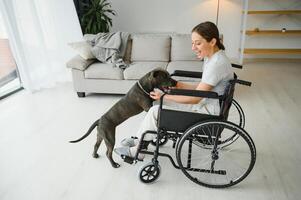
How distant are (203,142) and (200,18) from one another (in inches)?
123

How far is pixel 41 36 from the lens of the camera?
3316 millimetres

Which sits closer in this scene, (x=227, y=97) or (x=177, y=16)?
(x=227, y=97)

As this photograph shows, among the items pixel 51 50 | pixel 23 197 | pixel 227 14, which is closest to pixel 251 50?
pixel 227 14

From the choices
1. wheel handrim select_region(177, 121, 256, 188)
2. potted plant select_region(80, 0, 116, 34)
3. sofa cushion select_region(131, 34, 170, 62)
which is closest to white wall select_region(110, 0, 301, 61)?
potted plant select_region(80, 0, 116, 34)

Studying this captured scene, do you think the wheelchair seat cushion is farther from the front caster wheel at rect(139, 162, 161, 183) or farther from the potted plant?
the potted plant

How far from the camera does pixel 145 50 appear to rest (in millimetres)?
3244

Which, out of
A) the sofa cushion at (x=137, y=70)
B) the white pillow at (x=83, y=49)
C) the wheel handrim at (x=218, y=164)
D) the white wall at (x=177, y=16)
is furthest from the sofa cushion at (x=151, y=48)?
the wheel handrim at (x=218, y=164)

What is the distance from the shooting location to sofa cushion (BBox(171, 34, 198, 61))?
3131 millimetres

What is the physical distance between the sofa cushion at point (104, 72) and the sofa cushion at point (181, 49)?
730 mm

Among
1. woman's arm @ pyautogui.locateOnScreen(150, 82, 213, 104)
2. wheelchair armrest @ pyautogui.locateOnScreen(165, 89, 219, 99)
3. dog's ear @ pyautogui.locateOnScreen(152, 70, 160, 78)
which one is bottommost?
woman's arm @ pyautogui.locateOnScreen(150, 82, 213, 104)

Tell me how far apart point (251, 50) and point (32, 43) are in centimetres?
327

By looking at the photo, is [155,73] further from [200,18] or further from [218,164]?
[200,18]

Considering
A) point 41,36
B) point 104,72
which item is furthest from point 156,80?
point 41,36

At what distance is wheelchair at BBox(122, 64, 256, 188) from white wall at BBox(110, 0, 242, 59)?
106 inches
